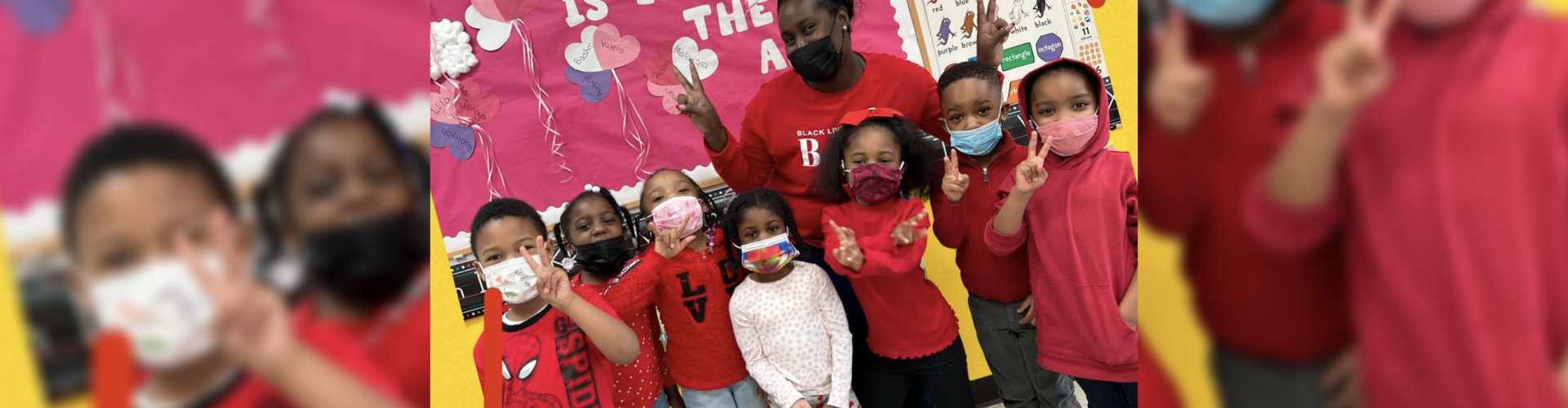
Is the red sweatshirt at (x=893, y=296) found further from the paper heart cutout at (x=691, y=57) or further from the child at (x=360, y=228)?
the child at (x=360, y=228)

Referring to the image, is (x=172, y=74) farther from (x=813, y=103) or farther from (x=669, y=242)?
(x=813, y=103)

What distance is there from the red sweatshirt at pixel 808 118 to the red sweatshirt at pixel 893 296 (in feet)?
0.55

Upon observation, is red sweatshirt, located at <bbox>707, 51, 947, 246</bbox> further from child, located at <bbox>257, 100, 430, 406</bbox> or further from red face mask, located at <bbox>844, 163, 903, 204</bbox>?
child, located at <bbox>257, 100, 430, 406</bbox>

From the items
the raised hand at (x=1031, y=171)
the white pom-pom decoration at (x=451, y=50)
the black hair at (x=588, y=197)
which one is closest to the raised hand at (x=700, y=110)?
the black hair at (x=588, y=197)

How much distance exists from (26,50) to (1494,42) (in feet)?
3.69

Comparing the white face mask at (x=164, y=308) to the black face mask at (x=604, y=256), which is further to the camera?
the black face mask at (x=604, y=256)

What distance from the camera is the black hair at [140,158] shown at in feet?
2.04

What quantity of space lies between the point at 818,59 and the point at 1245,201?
1.57 m

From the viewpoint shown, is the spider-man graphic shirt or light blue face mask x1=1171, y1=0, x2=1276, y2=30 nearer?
light blue face mask x1=1171, y1=0, x2=1276, y2=30

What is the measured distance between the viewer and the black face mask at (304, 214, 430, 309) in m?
0.66

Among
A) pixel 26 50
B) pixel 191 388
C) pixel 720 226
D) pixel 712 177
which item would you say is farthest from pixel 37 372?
pixel 712 177

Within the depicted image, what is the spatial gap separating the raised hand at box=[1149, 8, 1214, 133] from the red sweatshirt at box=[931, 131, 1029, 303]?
50.9 inches

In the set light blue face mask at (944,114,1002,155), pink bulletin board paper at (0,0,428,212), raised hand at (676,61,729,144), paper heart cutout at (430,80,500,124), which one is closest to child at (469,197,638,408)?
raised hand at (676,61,729,144)

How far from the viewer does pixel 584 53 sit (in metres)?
2.46
